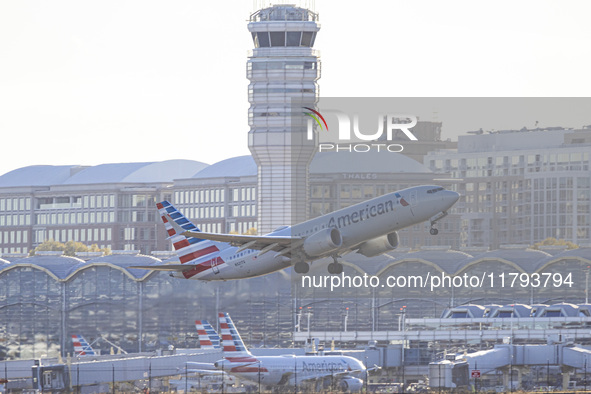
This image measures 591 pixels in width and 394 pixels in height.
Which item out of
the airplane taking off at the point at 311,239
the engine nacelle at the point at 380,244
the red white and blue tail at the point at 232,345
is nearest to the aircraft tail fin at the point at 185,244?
the airplane taking off at the point at 311,239

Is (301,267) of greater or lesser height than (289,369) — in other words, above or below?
above

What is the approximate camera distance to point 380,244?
155m

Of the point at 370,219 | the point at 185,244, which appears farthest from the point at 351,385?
the point at 370,219

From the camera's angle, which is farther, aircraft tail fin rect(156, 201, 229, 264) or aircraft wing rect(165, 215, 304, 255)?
aircraft tail fin rect(156, 201, 229, 264)

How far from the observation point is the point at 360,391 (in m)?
164

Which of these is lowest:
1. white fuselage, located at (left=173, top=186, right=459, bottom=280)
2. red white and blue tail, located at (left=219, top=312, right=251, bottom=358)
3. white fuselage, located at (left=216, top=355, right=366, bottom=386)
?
white fuselage, located at (left=216, top=355, right=366, bottom=386)

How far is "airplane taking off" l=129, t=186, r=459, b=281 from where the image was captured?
146875 mm

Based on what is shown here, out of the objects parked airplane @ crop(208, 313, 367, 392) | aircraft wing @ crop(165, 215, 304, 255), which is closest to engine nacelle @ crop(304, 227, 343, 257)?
aircraft wing @ crop(165, 215, 304, 255)

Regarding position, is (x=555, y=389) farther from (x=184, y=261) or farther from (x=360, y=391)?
(x=184, y=261)

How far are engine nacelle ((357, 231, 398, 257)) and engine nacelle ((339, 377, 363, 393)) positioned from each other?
15.5m

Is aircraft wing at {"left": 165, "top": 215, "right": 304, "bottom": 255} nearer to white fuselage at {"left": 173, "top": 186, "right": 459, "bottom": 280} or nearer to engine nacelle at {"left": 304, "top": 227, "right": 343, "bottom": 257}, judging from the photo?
white fuselage at {"left": 173, "top": 186, "right": 459, "bottom": 280}

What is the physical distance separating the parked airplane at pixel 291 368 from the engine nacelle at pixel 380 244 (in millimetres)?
18435

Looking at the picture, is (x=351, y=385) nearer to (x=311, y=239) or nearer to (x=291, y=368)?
(x=291, y=368)

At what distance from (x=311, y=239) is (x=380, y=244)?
576 centimetres
